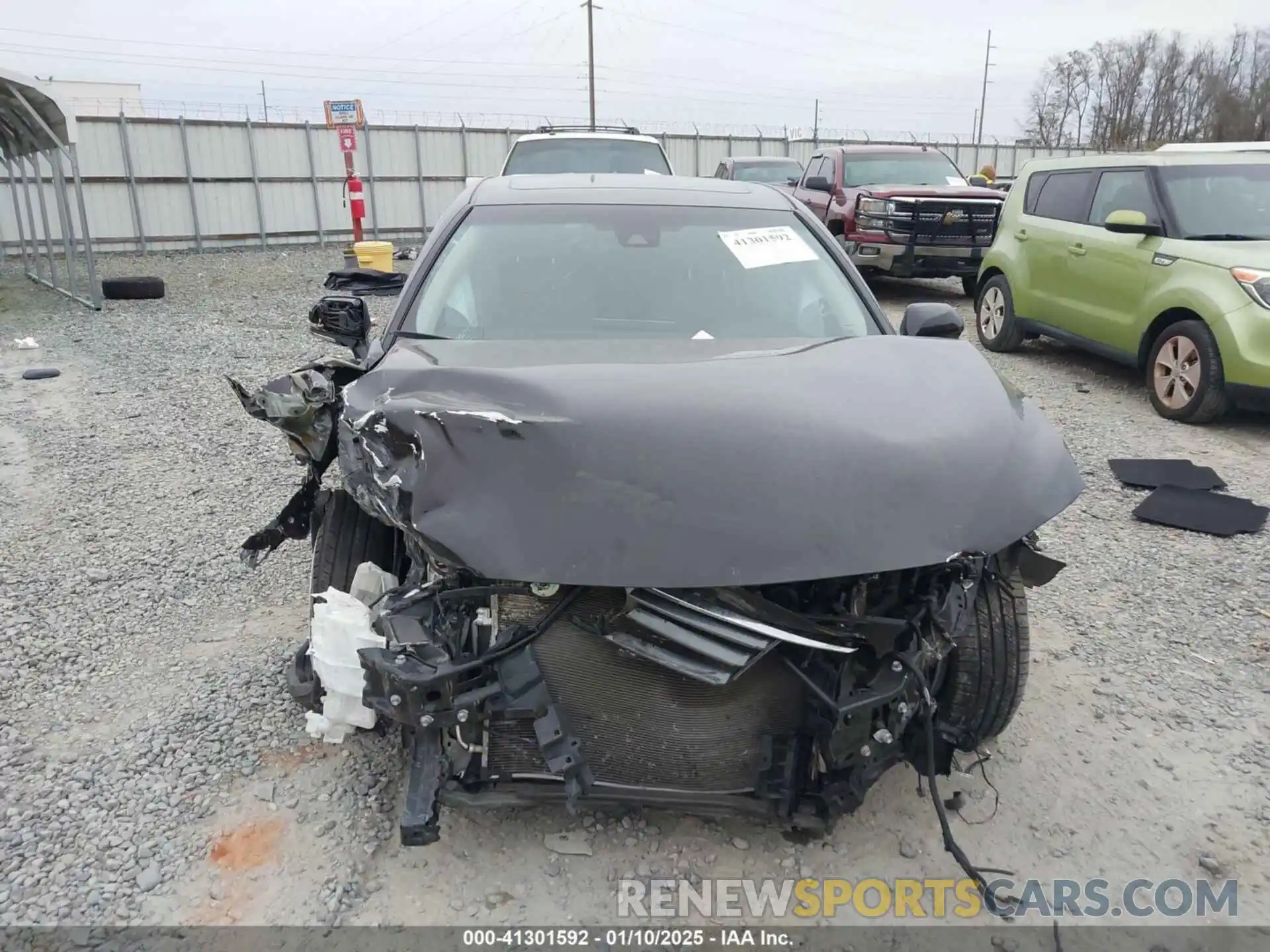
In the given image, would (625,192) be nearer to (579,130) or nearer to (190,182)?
(579,130)

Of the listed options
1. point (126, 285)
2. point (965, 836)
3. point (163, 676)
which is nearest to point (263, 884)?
point (163, 676)

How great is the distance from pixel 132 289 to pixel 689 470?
12.2 meters

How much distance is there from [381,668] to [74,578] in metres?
2.71

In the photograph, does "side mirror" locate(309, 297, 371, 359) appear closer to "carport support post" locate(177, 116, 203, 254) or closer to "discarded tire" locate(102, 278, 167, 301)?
"discarded tire" locate(102, 278, 167, 301)

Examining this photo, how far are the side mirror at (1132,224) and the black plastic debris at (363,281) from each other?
17.9ft

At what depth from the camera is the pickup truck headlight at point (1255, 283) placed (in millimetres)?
5977

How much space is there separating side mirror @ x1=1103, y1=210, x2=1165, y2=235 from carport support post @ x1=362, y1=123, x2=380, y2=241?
15.7 metres

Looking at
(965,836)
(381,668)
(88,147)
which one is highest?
(88,147)

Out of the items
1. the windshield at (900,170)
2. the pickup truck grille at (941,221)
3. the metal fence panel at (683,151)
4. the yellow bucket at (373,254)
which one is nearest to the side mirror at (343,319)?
the pickup truck grille at (941,221)

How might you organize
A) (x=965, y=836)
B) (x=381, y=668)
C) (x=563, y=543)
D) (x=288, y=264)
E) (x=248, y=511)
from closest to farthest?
(x=563, y=543)
(x=381, y=668)
(x=965, y=836)
(x=248, y=511)
(x=288, y=264)

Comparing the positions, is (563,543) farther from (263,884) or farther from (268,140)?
(268,140)

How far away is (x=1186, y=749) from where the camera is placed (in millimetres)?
2957

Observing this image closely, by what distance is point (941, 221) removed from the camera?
10.9 meters

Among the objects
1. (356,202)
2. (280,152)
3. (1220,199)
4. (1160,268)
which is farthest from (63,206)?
(1220,199)
